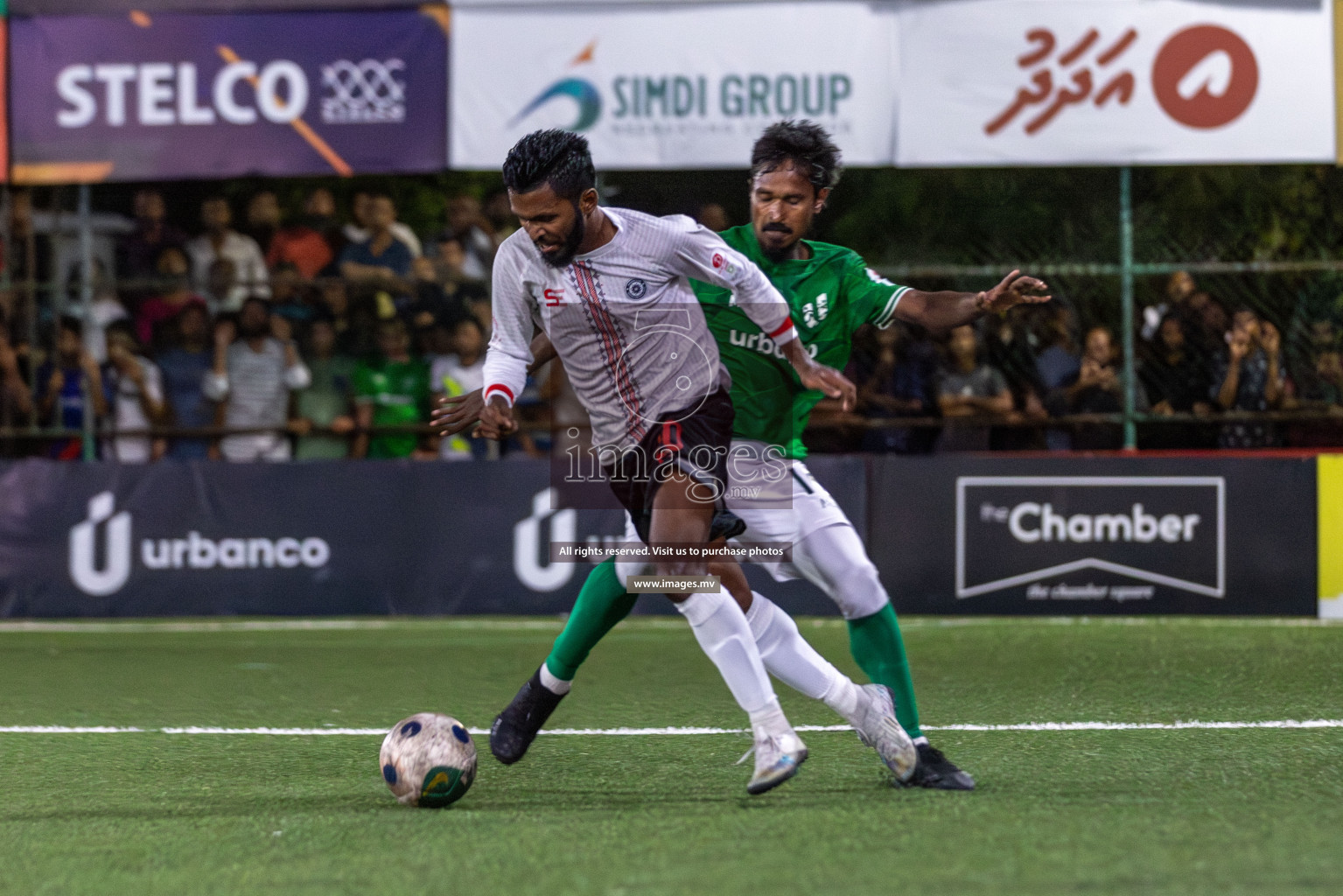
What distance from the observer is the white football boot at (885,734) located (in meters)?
4.26

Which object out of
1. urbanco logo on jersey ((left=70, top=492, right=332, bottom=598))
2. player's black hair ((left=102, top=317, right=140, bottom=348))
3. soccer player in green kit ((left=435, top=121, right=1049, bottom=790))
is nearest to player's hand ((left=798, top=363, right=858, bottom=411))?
soccer player in green kit ((left=435, top=121, right=1049, bottom=790))

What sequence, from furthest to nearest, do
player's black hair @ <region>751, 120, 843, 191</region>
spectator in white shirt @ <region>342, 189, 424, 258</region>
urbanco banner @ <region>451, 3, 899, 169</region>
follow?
spectator in white shirt @ <region>342, 189, 424, 258</region>
urbanco banner @ <region>451, 3, 899, 169</region>
player's black hair @ <region>751, 120, 843, 191</region>

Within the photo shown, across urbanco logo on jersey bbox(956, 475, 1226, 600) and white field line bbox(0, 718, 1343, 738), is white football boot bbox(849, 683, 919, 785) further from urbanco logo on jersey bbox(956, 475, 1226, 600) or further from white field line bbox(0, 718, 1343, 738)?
urbanco logo on jersey bbox(956, 475, 1226, 600)

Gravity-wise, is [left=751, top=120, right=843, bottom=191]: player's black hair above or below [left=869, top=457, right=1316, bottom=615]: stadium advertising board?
above

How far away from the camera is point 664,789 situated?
4.36 meters

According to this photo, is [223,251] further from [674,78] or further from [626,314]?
[626,314]

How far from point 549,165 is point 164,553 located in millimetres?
6040

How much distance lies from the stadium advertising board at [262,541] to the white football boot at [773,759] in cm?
517

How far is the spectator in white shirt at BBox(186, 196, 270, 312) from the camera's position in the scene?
10.1 metres

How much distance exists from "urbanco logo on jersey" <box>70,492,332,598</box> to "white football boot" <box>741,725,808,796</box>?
18.6 feet

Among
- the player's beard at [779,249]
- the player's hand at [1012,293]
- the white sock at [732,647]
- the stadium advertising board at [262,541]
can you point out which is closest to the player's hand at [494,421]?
the white sock at [732,647]

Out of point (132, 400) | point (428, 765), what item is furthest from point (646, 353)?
point (132, 400)

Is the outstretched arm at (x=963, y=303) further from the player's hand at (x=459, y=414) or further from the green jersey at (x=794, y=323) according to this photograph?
the player's hand at (x=459, y=414)

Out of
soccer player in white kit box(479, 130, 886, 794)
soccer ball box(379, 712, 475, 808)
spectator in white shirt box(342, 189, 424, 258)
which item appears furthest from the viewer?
spectator in white shirt box(342, 189, 424, 258)
